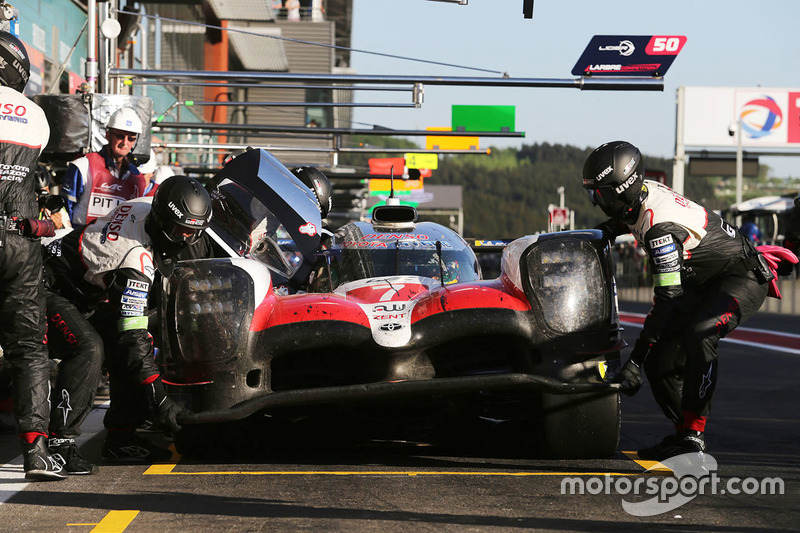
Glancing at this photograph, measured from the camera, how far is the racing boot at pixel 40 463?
18.4ft

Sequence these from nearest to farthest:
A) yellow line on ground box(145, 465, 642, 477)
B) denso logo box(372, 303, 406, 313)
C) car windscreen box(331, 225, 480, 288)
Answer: yellow line on ground box(145, 465, 642, 477)
denso logo box(372, 303, 406, 313)
car windscreen box(331, 225, 480, 288)

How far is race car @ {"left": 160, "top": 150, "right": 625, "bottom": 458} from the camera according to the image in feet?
19.1

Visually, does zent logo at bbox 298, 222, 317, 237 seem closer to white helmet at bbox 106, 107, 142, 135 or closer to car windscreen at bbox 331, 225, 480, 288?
car windscreen at bbox 331, 225, 480, 288

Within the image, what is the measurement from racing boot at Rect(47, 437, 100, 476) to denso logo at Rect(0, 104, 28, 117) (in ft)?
5.42

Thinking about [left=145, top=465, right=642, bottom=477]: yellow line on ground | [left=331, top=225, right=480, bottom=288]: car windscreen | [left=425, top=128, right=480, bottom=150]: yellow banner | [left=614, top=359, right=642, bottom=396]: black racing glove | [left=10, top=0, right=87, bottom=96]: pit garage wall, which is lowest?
[left=145, top=465, right=642, bottom=477]: yellow line on ground

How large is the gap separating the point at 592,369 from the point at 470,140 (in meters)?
11.2

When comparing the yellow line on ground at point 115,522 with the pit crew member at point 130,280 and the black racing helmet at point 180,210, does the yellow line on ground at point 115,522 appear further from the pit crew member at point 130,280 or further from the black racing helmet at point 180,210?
the black racing helmet at point 180,210

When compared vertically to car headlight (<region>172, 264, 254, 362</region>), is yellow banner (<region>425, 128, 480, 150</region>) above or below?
above

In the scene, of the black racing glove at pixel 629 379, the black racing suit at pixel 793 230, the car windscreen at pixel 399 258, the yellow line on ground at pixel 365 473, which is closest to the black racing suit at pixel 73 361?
the yellow line on ground at pixel 365 473

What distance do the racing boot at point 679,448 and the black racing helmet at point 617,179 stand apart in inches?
47.6

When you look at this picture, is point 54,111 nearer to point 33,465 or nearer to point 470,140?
point 33,465

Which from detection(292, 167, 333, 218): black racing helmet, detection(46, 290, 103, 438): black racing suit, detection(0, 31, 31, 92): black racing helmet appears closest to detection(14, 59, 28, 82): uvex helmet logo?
detection(0, 31, 31, 92): black racing helmet

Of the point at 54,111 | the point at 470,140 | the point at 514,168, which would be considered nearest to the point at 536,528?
the point at 54,111

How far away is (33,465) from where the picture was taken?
563 centimetres
